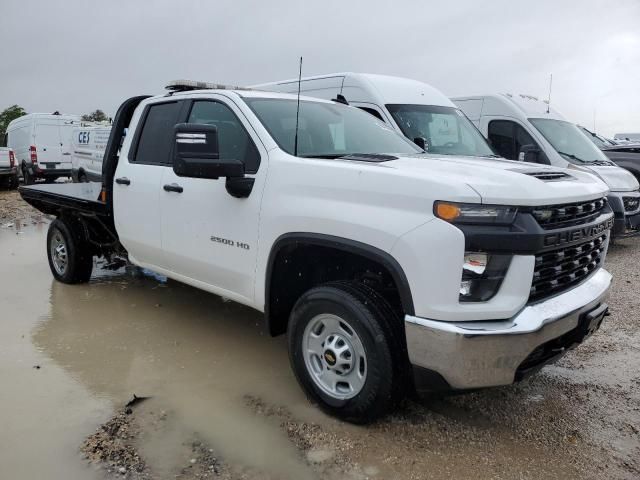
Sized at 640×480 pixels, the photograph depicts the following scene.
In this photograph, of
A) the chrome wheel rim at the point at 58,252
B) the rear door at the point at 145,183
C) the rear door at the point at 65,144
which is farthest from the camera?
the rear door at the point at 65,144

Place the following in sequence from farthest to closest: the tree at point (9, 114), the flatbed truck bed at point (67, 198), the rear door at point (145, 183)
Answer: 1. the tree at point (9, 114)
2. the flatbed truck bed at point (67, 198)
3. the rear door at point (145, 183)

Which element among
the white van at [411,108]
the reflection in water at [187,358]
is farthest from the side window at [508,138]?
the reflection in water at [187,358]

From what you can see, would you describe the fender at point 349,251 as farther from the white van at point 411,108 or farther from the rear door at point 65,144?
the rear door at point 65,144

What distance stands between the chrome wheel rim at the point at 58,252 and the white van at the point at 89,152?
22.1 ft

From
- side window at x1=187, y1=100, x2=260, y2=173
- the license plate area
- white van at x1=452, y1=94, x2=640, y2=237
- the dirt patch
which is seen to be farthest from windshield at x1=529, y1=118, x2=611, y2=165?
the dirt patch

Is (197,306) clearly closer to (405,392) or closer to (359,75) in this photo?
(405,392)

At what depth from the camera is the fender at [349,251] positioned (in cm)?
274

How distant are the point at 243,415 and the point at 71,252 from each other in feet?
11.4

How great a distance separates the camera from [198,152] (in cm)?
334

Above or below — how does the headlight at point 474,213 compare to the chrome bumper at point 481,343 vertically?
above

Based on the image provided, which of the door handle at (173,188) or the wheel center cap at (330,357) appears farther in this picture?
the door handle at (173,188)

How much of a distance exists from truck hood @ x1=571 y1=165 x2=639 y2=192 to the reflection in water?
5.66 metres

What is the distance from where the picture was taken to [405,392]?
3062mm

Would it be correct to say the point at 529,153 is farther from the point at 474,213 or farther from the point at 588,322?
the point at 474,213
